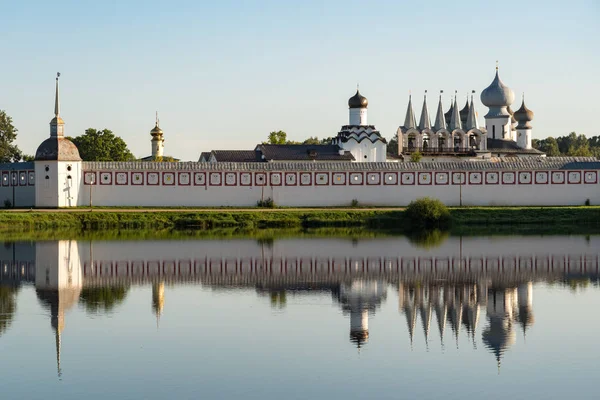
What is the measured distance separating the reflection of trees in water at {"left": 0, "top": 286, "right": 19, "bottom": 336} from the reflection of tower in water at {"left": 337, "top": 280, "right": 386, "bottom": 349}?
6812 mm

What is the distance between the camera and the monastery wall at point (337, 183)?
5281cm

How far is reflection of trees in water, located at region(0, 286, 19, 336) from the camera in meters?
21.8

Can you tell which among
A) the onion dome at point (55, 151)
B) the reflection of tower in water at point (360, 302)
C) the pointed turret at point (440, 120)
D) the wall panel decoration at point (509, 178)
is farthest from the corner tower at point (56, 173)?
the pointed turret at point (440, 120)

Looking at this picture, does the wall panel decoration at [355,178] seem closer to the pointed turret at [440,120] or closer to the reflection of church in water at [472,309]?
the pointed turret at [440,120]

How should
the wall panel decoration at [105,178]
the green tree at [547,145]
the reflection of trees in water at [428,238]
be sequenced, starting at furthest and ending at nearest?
the green tree at [547,145], the wall panel decoration at [105,178], the reflection of trees in water at [428,238]

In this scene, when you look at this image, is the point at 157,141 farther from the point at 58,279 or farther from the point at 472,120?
the point at 58,279

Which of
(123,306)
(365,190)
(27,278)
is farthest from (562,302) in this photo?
(365,190)

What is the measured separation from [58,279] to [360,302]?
8563mm

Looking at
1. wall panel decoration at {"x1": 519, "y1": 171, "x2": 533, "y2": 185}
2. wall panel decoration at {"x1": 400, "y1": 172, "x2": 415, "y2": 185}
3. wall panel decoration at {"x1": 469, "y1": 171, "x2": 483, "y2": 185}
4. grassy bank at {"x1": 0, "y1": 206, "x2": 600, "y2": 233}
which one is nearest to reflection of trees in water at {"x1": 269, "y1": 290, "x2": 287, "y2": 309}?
grassy bank at {"x1": 0, "y1": 206, "x2": 600, "y2": 233}

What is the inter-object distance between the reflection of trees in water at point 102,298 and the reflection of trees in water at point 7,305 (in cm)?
154

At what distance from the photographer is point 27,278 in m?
28.8

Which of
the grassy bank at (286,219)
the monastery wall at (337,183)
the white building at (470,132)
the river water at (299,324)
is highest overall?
the white building at (470,132)

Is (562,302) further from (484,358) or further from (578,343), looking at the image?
(484,358)

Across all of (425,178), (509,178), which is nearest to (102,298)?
(425,178)
